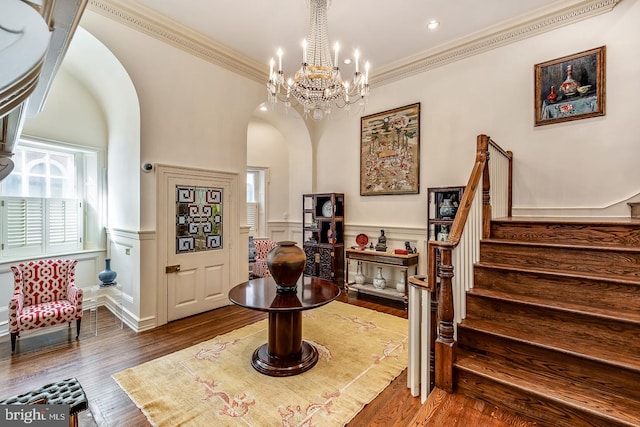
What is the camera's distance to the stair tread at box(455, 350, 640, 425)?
1.55 m

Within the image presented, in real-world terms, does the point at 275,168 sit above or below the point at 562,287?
above

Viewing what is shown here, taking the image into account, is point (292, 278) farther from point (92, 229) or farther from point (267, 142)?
point (267, 142)

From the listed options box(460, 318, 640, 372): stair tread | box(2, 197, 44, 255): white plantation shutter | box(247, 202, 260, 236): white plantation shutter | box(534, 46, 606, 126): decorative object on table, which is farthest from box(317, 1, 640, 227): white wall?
box(2, 197, 44, 255): white plantation shutter

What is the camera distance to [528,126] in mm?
3619

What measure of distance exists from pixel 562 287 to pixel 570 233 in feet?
2.02

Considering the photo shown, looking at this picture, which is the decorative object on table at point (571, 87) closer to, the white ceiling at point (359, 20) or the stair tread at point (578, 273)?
the white ceiling at point (359, 20)

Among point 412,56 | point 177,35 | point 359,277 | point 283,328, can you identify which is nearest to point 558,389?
point 283,328

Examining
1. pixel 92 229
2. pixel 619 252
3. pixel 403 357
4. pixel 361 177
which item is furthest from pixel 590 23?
pixel 92 229

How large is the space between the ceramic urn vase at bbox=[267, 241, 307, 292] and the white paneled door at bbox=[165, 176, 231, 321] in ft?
5.76

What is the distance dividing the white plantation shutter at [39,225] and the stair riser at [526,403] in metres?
5.04

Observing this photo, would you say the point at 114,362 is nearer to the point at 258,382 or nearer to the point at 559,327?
the point at 258,382

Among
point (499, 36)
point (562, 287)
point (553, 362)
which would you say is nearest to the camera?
point (553, 362)

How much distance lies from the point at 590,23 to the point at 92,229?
6956 millimetres

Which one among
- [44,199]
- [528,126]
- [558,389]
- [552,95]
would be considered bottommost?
[558,389]
